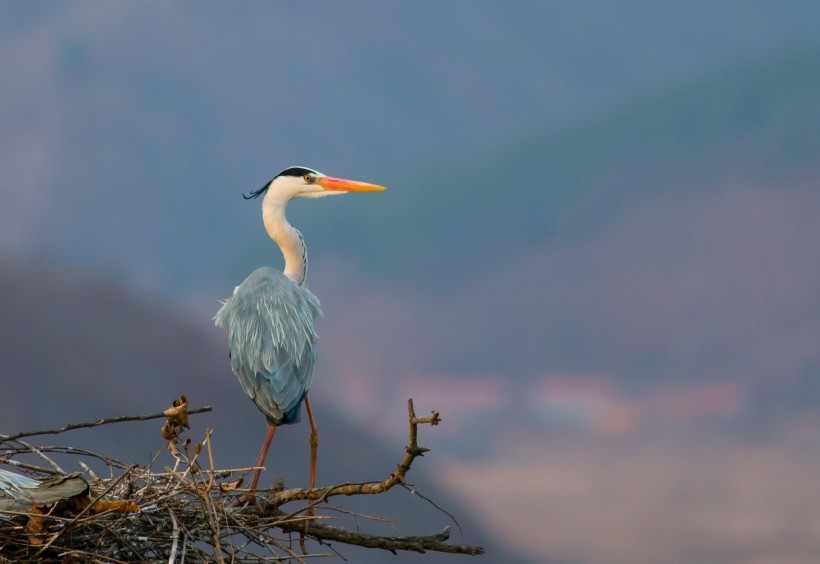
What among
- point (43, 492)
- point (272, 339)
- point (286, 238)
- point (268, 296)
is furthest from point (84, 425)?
point (286, 238)

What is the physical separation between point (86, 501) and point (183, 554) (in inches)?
18.5

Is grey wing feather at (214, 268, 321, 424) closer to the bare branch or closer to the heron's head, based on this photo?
the heron's head

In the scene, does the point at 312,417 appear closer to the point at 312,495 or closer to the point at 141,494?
the point at 312,495

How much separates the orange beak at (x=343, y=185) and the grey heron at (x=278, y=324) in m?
0.06

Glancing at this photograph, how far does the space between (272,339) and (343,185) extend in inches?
73.6

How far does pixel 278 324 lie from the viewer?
23.6 feet

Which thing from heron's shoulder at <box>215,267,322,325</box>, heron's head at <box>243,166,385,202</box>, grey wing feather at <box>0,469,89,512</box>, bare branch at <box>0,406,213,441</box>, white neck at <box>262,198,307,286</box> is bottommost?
grey wing feather at <box>0,469,89,512</box>

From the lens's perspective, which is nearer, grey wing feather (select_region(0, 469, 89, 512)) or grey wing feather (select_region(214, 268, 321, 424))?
grey wing feather (select_region(0, 469, 89, 512))

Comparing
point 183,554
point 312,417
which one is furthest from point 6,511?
point 312,417

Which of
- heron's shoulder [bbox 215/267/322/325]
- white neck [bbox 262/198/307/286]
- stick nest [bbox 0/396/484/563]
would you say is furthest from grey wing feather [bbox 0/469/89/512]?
white neck [bbox 262/198/307/286]

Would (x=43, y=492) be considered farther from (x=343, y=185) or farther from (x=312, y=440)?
(x=343, y=185)

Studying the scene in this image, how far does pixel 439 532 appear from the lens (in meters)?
5.89

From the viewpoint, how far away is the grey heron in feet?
22.5

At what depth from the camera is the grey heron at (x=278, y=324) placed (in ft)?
22.5
